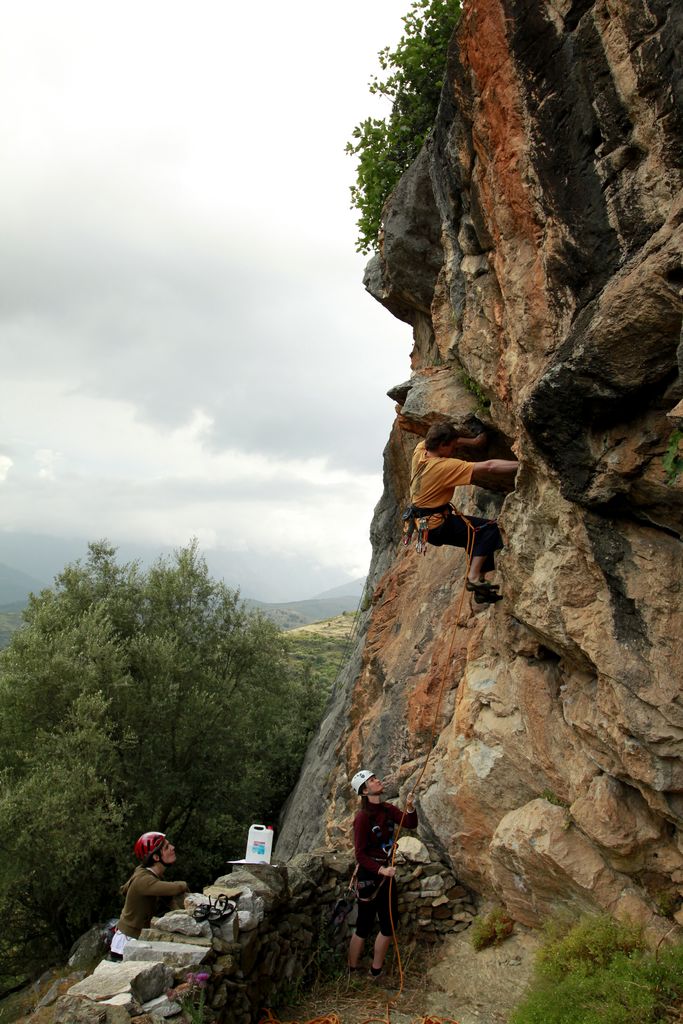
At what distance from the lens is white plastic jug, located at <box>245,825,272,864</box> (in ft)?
31.8

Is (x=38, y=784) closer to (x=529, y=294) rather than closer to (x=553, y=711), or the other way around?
(x=553, y=711)

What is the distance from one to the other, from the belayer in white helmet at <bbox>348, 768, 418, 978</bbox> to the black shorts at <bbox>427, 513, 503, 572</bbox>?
3.41 metres

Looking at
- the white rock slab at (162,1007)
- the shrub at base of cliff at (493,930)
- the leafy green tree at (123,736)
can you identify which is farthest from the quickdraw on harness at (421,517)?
the leafy green tree at (123,736)

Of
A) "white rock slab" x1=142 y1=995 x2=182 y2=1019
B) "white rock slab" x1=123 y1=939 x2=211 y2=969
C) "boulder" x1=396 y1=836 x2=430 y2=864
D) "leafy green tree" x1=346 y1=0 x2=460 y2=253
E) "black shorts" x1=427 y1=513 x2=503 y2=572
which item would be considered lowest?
"white rock slab" x1=142 y1=995 x2=182 y2=1019

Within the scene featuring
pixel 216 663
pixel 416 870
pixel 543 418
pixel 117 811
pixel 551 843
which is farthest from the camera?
pixel 216 663

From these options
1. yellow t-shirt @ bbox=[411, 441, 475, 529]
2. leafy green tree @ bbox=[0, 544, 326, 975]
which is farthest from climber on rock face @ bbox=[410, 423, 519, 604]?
leafy green tree @ bbox=[0, 544, 326, 975]

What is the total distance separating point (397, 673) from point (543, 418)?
761 cm

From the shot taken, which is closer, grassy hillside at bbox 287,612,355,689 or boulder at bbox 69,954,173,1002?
boulder at bbox 69,954,173,1002

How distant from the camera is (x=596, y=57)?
21.5 feet

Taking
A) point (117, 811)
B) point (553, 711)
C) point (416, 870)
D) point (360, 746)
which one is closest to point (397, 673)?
point (360, 746)

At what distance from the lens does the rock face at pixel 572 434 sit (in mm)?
6277

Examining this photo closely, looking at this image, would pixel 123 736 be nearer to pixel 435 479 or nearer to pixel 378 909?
pixel 378 909

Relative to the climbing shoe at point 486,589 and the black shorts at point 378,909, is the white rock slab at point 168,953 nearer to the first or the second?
the black shorts at point 378,909

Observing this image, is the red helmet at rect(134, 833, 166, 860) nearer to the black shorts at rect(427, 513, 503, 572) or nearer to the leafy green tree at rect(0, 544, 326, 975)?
the black shorts at rect(427, 513, 503, 572)
